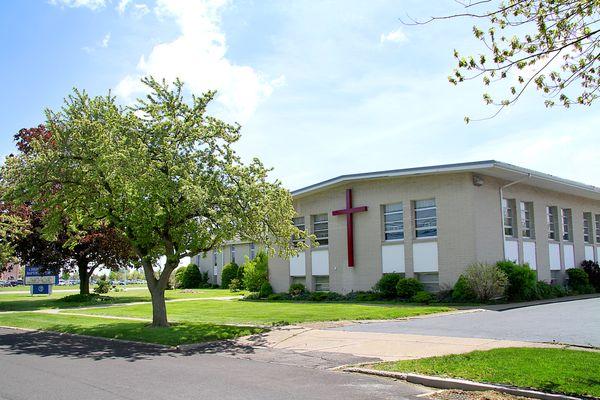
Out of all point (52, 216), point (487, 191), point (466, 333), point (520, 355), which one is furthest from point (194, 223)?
point (487, 191)

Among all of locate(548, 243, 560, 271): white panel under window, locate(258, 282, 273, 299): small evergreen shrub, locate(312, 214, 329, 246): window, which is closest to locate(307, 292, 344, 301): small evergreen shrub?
locate(312, 214, 329, 246): window

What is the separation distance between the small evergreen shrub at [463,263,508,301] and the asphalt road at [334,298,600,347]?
7.52ft

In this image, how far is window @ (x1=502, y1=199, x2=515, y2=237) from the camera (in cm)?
2862

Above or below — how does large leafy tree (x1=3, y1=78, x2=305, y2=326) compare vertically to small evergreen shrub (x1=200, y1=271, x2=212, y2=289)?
above

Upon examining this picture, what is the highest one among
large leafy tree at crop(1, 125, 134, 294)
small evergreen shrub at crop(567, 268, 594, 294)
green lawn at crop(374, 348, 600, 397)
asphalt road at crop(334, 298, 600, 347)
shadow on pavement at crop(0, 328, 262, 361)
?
large leafy tree at crop(1, 125, 134, 294)

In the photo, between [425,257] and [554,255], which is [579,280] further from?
[425,257]

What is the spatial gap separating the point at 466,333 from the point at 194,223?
8.43 m

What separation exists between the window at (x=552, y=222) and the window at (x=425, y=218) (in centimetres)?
913

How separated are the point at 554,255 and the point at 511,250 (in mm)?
5371

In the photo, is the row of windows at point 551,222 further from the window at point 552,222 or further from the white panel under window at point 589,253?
the white panel under window at point 589,253

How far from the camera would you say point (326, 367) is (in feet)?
36.4

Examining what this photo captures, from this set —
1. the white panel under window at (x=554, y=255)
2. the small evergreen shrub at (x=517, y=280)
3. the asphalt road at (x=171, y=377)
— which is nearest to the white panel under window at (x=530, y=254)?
the white panel under window at (x=554, y=255)

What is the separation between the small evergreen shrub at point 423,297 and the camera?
24.6 metres

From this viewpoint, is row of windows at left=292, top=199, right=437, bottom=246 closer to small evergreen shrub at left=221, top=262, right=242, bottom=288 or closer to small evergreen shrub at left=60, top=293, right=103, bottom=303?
small evergreen shrub at left=60, top=293, right=103, bottom=303
